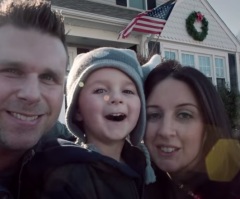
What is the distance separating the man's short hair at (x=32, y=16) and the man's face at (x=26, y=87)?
44 millimetres

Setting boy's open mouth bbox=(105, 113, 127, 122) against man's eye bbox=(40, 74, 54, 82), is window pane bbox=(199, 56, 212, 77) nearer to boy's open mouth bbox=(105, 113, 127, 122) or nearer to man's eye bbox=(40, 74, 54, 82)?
boy's open mouth bbox=(105, 113, 127, 122)

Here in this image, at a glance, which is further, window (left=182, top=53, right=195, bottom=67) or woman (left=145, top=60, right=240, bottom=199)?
window (left=182, top=53, right=195, bottom=67)

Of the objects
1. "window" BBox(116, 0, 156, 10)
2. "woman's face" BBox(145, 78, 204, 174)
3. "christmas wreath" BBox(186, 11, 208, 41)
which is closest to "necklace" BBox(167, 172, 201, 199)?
"woman's face" BBox(145, 78, 204, 174)

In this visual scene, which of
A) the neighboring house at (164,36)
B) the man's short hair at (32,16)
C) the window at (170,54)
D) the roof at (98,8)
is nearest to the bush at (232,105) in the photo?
the neighboring house at (164,36)

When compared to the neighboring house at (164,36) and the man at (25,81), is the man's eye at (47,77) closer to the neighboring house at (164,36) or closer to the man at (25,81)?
the man at (25,81)

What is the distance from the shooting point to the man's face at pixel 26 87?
2100 mm

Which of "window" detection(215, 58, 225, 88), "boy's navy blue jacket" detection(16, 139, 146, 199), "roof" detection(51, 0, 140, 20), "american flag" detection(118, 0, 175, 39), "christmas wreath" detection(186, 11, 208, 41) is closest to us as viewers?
"boy's navy blue jacket" detection(16, 139, 146, 199)

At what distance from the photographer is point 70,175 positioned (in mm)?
1956

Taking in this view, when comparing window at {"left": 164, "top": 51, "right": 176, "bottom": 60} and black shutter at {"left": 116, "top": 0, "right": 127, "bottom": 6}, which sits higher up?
black shutter at {"left": 116, "top": 0, "right": 127, "bottom": 6}

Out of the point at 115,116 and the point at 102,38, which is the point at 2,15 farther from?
the point at 102,38

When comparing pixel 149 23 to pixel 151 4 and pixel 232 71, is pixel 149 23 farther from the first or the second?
pixel 232 71

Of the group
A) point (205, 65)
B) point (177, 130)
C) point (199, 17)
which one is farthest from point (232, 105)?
point (177, 130)

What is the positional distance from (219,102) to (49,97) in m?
1.12

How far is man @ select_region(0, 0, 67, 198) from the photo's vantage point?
2.10 metres
